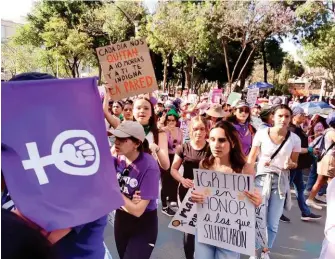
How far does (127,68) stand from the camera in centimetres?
414

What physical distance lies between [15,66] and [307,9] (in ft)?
119

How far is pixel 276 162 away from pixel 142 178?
1941 mm

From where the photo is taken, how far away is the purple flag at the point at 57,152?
128 cm

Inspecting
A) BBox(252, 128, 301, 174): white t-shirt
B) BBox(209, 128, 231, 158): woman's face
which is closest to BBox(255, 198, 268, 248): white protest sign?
BBox(252, 128, 301, 174): white t-shirt

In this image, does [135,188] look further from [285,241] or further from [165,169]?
[285,241]

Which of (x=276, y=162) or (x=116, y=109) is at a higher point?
(x=116, y=109)

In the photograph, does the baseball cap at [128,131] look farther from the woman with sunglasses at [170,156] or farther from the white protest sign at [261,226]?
the woman with sunglasses at [170,156]

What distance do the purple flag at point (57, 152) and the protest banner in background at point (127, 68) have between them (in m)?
2.55

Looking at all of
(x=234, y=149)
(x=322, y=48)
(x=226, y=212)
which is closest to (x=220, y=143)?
(x=234, y=149)

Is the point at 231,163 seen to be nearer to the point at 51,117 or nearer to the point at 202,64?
the point at 51,117

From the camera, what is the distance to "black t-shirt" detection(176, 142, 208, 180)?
362 cm

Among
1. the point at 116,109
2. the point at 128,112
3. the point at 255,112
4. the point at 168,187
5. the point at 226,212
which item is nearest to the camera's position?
the point at 226,212

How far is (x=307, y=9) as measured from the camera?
2144 cm

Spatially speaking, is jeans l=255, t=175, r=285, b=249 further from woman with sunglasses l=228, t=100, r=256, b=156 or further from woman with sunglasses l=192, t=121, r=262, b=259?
woman with sunglasses l=228, t=100, r=256, b=156
